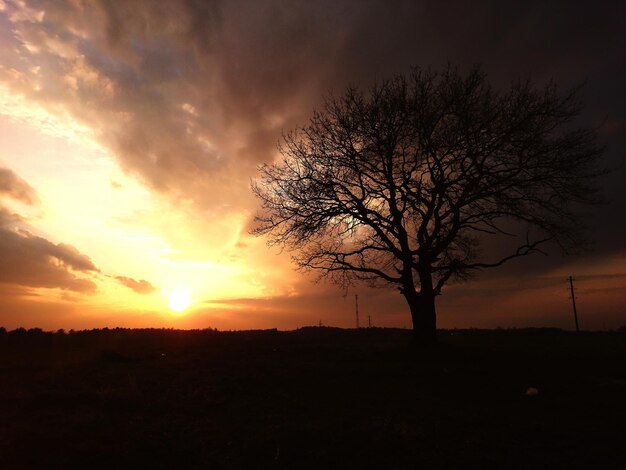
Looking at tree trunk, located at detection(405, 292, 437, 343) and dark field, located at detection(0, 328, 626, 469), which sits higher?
tree trunk, located at detection(405, 292, 437, 343)

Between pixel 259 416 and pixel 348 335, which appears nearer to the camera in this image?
pixel 259 416

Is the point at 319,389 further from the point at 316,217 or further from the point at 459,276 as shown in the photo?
the point at 459,276

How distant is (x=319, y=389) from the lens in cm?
1320

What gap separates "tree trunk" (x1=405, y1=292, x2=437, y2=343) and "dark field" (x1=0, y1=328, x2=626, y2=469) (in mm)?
724

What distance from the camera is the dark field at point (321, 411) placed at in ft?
25.2

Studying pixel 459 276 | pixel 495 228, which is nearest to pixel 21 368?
pixel 459 276

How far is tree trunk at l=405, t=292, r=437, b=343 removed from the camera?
68.9ft

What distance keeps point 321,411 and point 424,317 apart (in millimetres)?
11697

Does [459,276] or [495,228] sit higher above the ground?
[495,228]

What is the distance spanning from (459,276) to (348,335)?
521 inches

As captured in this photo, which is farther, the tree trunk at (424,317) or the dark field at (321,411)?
the tree trunk at (424,317)

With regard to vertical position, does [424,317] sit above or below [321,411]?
above

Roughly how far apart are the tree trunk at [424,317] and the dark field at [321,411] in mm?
724

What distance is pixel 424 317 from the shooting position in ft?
69.4
